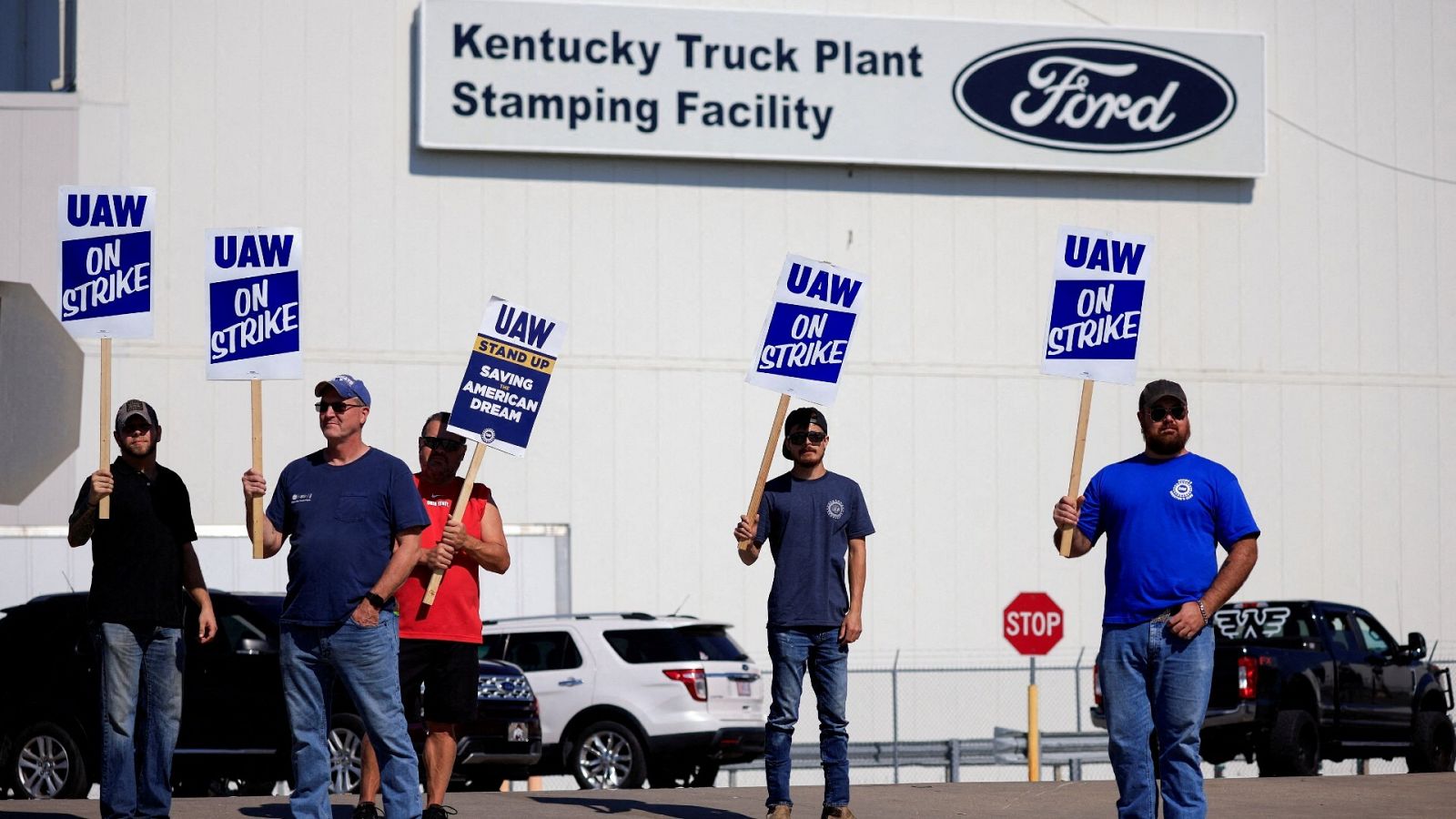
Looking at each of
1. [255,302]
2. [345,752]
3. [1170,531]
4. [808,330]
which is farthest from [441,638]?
[345,752]

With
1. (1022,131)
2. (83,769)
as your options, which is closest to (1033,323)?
(1022,131)

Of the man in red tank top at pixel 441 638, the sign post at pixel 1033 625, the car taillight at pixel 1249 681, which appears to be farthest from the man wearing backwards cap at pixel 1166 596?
the sign post at pixel 1033 625

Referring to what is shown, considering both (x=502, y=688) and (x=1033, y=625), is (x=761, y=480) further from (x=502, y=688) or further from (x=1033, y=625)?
(x=1033, y=625)

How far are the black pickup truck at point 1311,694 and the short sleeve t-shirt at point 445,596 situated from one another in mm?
8525

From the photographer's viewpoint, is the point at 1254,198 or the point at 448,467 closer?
the point at 448,467

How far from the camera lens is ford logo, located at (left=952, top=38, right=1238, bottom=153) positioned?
2684 centimetres

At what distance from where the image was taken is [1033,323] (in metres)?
27.0

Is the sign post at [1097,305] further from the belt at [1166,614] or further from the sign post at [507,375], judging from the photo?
the sign post at [507,375]

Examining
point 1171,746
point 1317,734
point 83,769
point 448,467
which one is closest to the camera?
point 1171,746

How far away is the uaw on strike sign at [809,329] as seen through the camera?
1133cm

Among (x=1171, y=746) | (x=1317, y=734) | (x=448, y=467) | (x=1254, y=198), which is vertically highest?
(x=1254, y=198)

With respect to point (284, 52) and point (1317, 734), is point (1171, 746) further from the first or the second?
point (284, 52)

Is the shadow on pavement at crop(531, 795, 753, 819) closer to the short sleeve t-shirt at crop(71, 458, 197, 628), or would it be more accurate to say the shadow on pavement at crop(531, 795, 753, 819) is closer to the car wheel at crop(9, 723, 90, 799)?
the short sleeve t-shirt at crop(71, 458, 197, 628)

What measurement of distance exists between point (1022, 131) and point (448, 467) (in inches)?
716
